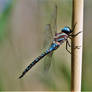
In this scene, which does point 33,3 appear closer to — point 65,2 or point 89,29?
point 65,2

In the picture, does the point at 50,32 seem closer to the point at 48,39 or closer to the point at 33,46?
the point at 48,39

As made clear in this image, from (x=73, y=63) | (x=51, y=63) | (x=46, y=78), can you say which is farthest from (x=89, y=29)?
(x=73, y=63)

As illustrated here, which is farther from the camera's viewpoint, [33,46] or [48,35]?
[33,46]

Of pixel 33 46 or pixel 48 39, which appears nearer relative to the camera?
pixel 48 39

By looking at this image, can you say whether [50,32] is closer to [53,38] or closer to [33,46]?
[53,38]

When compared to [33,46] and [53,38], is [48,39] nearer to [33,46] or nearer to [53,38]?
[53,38]

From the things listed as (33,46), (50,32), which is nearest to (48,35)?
(50,32)

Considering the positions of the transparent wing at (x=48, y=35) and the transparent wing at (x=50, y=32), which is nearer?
the transparent wing at (x=50, y=32)

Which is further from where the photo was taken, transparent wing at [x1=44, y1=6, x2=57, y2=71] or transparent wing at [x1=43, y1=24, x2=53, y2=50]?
transparent wing at [x1=43, y1=24, x2=53, y2=50]
